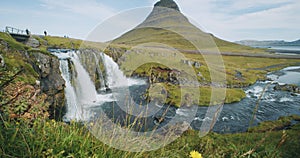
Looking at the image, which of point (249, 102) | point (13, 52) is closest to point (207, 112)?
point (249, 102)

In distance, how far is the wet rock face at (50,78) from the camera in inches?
614

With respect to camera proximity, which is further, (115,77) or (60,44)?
(60,44)

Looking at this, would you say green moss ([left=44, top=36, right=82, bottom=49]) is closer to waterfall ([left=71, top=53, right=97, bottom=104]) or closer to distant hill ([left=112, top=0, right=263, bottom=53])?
distant hill ([left=112, top=0, right=263, bottom=53])

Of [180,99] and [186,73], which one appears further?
[186,73]

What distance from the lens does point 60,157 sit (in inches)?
86.7

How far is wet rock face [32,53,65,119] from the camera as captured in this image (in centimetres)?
1559

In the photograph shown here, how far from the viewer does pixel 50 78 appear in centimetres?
1661

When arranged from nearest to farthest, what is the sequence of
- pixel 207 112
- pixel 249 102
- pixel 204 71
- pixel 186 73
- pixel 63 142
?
pixel 63 142, pixel 207 112, pixel 249 102, pixel 186 73, pixel 204 71

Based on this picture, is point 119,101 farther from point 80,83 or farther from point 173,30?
point 173,30

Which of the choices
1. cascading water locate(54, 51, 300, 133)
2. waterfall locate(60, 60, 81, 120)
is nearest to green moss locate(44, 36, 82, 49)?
cascading water locate(54, 51, 300, 133)

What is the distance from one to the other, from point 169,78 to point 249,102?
503 inches

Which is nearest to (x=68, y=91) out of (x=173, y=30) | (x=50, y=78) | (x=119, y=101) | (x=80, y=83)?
(x=50, y=78)

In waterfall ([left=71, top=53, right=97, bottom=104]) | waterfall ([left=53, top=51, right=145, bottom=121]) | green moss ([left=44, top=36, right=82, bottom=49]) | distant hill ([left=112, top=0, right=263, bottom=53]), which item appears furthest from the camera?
green moss ([left=44, top=36, right=82, bottom=49])

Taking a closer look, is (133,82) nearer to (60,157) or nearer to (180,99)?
(180,99)
